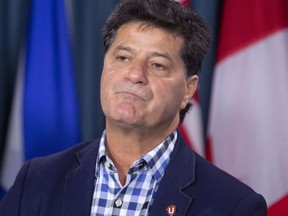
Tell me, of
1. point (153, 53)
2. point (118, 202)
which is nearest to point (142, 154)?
point (118, 202)

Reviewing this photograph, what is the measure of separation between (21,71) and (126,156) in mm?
595

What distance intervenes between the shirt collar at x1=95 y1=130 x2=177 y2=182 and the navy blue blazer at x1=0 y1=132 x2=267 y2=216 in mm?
16

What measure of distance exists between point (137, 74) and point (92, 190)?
0.99 feet

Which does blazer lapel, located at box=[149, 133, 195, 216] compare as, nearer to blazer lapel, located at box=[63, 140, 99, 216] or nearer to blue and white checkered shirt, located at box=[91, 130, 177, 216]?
blue and white checkered shirt, located at box=[91, 130, 177, 216]

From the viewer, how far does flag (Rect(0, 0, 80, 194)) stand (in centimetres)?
187

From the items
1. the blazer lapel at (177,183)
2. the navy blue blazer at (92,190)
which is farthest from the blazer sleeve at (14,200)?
the blazer lapel at (177,183)

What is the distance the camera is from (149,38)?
55.7 inches

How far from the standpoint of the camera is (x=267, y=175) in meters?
1.84

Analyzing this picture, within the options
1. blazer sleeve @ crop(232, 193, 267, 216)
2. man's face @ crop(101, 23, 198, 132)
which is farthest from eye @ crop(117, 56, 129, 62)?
blazer sleeve @ crop(232, 193, 267, 216)

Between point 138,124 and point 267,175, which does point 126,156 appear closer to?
point 138,124

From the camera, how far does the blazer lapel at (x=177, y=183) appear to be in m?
1.37

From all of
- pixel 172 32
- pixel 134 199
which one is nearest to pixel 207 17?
pixel 172 32

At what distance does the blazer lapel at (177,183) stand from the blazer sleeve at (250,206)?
0.38ft

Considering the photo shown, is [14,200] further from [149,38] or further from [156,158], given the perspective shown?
[149,38]
